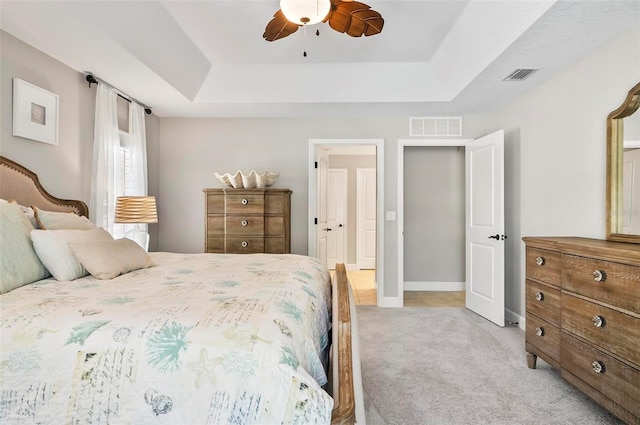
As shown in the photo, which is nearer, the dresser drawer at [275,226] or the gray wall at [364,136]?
the gray wall at [364,136]

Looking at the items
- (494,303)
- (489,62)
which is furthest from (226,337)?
(494,303)

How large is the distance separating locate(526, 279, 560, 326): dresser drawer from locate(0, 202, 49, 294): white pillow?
9.94ft

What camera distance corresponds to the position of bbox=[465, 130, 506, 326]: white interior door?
3.56 metres

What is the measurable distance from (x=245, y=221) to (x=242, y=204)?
192 millimetres

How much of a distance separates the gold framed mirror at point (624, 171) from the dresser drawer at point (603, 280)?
422 millimetres

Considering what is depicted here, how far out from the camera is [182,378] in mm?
1005

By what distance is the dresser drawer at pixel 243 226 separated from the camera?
3820 millimetres

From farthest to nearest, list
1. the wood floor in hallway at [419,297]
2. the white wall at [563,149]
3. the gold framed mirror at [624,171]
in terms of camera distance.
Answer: the wood floor in hallway at [419,297], the white wall at [563,149], the gold framed mirror at [624,171]

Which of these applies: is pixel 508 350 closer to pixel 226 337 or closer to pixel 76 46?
Result: pixel 226 337

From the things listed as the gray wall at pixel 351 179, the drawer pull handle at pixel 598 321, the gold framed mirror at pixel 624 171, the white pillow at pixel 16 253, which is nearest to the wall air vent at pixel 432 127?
the gold framed mirror at pixel 624 171

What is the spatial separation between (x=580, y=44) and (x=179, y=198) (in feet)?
14.1

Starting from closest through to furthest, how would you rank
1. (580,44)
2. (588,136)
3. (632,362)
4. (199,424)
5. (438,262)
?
(199,424)
(632,362)
(580,44)
(588,136)
(438,262)

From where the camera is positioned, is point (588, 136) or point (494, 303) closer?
point (588, 136)

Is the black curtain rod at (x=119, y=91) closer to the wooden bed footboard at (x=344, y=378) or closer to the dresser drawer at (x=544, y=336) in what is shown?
the wooden bed footboard at (x=344, y=378)
